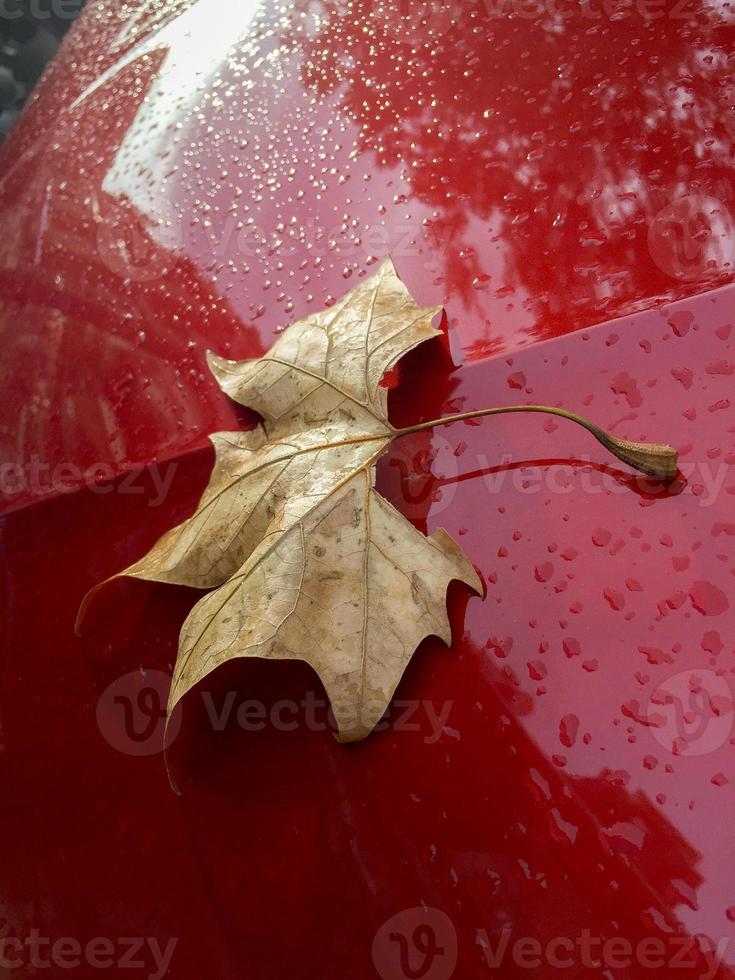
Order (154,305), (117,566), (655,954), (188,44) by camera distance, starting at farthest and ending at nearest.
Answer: (188,44) → (154,305) → (117,566) → (655,954)

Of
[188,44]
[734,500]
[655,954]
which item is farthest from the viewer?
[188,44]

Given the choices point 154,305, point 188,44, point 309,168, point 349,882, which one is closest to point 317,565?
point 349,882

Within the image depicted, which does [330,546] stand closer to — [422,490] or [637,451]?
[422,490]

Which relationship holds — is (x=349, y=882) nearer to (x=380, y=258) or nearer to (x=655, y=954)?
(x=655, y=954)

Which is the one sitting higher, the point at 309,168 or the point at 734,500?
the point at 309,168
